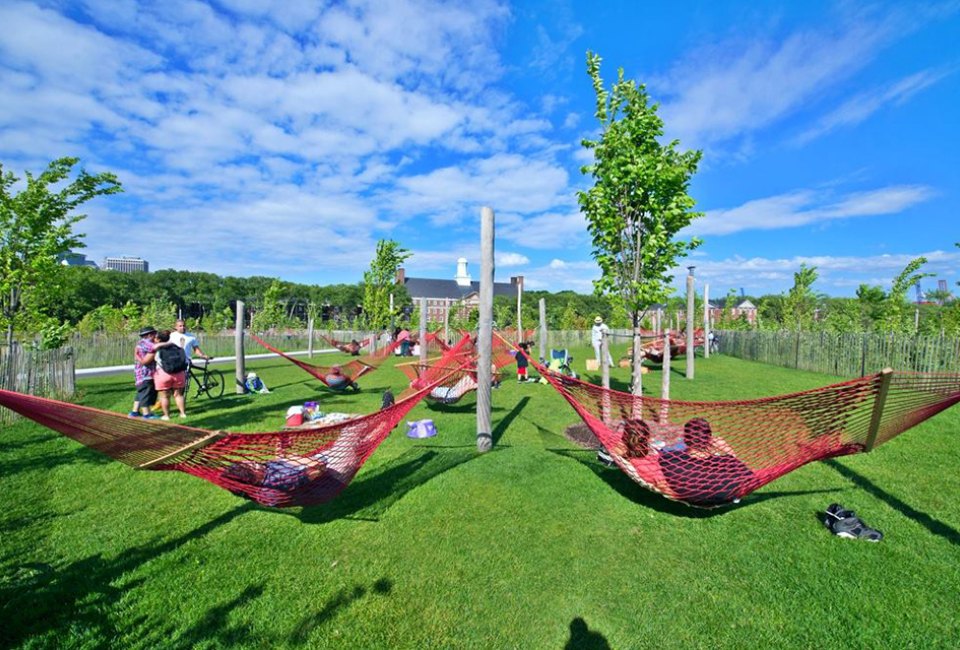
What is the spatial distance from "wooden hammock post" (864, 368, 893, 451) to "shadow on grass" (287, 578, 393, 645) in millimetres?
3485

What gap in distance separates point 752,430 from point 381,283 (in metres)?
18.5

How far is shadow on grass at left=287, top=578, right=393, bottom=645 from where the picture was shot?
7.89 feet

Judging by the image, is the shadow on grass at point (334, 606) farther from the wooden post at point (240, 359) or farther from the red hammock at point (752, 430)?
the wooden post at point (240, 359)

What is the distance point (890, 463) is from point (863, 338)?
973 centimetres

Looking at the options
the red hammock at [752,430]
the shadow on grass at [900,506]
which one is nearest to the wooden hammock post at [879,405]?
the red hammock at [752,430]

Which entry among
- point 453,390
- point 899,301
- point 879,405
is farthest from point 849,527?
point 899,301

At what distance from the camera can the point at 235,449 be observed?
9.79 feet

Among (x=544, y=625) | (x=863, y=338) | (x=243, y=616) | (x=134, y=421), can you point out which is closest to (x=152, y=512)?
(x=134, y=421)

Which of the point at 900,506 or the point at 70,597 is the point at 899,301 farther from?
the point at 70,597

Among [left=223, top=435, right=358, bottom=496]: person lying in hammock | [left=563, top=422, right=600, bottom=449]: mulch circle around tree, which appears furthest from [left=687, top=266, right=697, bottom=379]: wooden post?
[left=223, top=435, right=358, bottom=496]: person lying in hammock

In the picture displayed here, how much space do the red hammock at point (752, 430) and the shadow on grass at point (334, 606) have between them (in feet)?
6.47

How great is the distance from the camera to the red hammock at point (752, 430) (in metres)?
3.06

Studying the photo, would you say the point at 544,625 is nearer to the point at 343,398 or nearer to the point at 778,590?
the point at 778,590

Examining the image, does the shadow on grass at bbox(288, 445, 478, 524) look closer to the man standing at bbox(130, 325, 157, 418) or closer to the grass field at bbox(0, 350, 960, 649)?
the grass field at bbox(0, 350, 960, 649)
